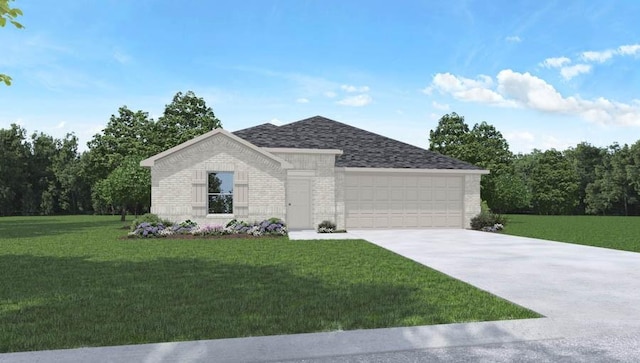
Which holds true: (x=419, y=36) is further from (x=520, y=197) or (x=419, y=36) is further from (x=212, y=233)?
(x=520, y=197)

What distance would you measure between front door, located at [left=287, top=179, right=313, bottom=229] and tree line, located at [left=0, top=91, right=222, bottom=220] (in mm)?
17087

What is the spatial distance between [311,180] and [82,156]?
5000 cm

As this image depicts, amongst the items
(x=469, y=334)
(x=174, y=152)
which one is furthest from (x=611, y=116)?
(x=469, y=334)

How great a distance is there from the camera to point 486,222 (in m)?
21.6

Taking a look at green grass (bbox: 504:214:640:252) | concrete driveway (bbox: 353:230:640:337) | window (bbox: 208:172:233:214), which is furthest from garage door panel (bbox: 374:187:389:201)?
window (bbox: 208:172:233:214)

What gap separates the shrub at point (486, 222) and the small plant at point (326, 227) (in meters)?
6.83

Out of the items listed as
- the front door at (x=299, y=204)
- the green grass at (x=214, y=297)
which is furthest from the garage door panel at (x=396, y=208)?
the green grass at (x=214, y=297)

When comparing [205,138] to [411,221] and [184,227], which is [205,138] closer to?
[184,227]

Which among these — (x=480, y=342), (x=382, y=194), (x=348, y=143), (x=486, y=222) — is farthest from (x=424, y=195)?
(x=480, y=342)

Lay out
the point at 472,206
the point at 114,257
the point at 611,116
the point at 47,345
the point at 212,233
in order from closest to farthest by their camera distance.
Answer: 1. the point at 47,345
2. the point at 114,257
3. the point at 212,233
4. the point at 472,206
5. the point at 611,116

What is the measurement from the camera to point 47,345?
185 inches

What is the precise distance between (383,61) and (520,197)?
66.2 feet

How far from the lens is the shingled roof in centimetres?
2189

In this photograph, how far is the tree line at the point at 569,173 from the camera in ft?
143
